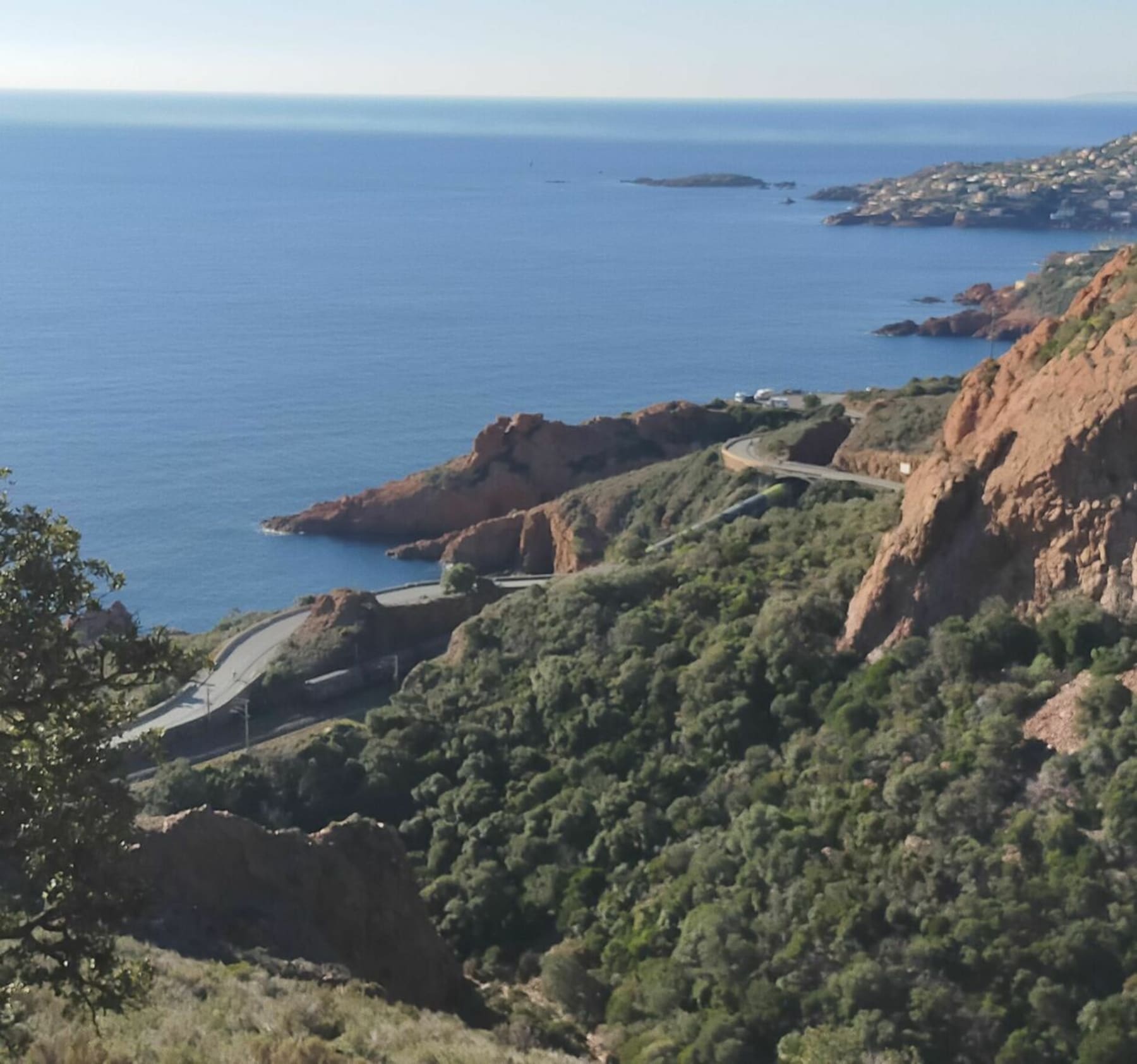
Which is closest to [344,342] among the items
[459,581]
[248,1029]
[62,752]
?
[459,581]

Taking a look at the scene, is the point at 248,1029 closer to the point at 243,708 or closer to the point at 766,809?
the point at 766,809

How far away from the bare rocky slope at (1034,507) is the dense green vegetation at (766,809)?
729 millimetres

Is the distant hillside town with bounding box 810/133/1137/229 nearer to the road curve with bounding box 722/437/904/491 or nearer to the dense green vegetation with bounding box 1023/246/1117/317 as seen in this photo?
the dense green vegetation with bounding box 1023/246/1117/317

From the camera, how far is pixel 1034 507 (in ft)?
84.1

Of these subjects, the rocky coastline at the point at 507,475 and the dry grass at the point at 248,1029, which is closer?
the dry grass at the point at 248,1029

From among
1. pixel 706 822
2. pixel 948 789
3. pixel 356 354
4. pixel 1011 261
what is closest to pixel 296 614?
pixel 706 822

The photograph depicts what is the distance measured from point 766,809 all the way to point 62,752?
14840 millimetres

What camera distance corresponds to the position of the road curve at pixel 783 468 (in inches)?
1660

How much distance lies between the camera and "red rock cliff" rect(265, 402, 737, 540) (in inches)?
2603

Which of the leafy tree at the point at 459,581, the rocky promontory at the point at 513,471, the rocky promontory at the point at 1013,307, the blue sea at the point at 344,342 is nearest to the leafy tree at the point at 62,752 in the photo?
the leafy tree at the point at 459,581

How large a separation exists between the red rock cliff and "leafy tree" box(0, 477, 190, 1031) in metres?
54.4

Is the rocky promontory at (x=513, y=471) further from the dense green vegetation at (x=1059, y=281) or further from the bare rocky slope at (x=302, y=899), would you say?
the dense green vegetation at (x=1059, y=281)

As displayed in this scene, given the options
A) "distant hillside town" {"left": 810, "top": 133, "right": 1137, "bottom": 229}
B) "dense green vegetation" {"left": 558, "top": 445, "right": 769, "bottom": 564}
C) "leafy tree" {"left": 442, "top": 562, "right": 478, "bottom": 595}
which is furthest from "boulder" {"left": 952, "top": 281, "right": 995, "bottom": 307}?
"leafy tree" {"left": 442, "top": 562, "right": 478, "bottom": 595}

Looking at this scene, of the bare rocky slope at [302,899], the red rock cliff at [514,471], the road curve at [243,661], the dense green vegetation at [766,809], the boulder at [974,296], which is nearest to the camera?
the dense green vegetation at [766,809]
